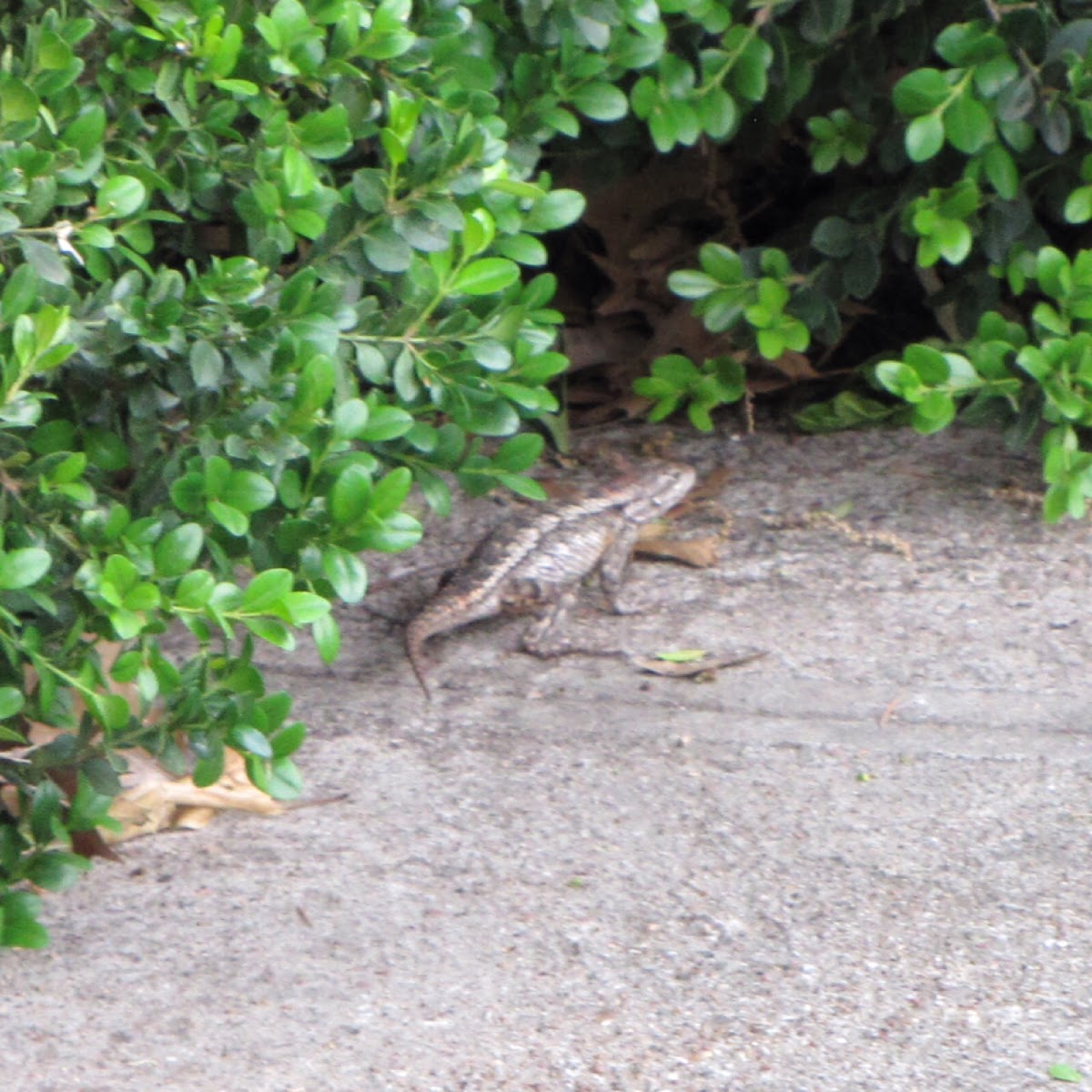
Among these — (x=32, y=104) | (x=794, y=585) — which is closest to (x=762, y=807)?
(x=794, y=585)

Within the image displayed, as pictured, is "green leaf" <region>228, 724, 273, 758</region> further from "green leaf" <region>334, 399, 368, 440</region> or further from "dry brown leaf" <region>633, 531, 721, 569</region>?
"dry brown leaf" <region>633, 531, 721, 569</region>

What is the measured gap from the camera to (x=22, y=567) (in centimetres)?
247

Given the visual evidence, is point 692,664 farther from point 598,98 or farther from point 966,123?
point 966,123

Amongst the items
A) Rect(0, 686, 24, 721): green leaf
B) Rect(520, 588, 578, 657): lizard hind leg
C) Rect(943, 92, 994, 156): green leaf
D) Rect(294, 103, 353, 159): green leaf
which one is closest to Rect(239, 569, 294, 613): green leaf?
Rect(0, 686, 24, 721): green leaf

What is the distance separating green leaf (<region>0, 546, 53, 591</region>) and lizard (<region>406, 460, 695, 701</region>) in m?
1.71

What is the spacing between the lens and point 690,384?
491cm

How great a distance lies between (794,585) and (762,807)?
1159 millimetres

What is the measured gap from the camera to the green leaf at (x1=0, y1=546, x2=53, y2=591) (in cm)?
245

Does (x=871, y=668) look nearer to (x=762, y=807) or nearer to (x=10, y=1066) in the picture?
(x=762, y=807)

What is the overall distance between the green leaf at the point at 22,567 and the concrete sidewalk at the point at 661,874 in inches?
34.7

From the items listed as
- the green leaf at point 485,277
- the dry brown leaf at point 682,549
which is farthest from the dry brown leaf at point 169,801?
the dry brown leaf at point 682,549

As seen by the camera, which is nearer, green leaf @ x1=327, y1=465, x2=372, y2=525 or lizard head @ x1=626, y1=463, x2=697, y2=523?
green leaf @ x1=327, y1=465, x2=372, y2=525

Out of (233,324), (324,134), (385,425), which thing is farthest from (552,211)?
(233,324)

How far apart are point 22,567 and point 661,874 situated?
151cm
